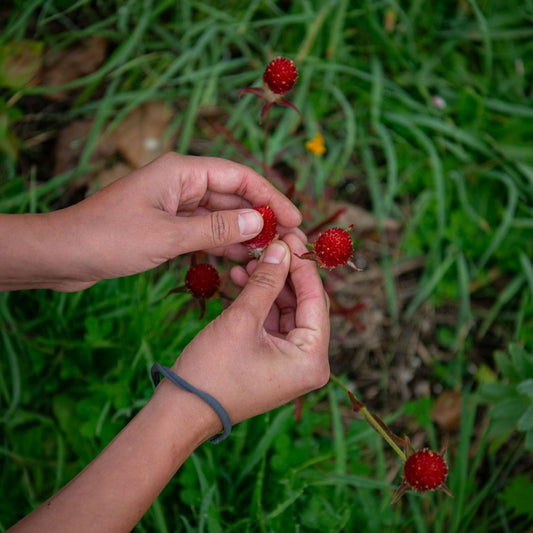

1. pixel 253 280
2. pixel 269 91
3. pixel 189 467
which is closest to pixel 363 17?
pixel 269 91

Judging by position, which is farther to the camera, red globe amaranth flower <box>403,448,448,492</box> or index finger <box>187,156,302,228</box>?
index finger <box>187,156,302,228</box>

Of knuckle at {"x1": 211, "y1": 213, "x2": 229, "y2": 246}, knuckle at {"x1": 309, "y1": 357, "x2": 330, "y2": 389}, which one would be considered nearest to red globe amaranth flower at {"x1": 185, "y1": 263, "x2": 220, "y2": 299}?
knuckle at {"x1": 211, "y1": 213, "x2": 229, "y2": 246}

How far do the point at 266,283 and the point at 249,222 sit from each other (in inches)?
6.7

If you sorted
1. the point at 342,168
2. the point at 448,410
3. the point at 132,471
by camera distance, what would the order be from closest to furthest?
1. the point at 132,471
2. the point at 448,410
3. the point at 342,168

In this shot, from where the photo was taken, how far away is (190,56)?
2.29m

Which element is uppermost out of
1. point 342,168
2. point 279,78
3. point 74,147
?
point 279,78

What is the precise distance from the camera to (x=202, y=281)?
4.83ft

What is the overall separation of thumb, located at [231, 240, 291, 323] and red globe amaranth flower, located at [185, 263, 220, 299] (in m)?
0.12

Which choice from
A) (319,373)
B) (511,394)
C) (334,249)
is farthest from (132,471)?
(511,394)

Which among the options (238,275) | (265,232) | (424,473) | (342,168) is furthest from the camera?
(342,168)

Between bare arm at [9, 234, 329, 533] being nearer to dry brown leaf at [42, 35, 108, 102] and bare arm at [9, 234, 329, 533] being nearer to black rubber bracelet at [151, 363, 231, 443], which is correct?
black rubber bracelet at [151, 363, 231, 443]

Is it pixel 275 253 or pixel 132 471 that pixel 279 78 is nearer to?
pixel 275 253

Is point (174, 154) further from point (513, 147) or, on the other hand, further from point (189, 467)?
point (513, 147)

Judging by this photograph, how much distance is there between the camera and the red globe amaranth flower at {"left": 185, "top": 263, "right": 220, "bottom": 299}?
4.83ft
